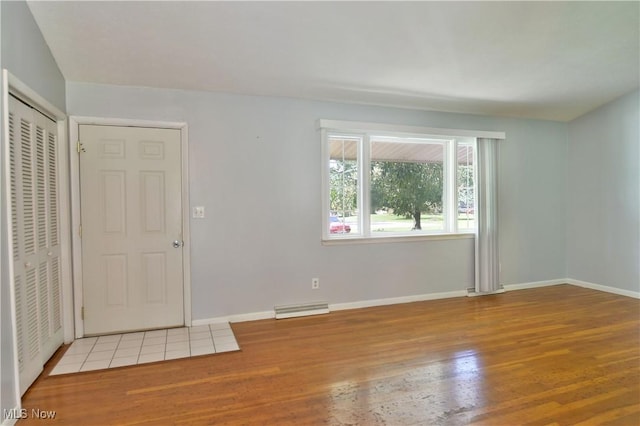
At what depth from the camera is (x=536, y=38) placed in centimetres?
321

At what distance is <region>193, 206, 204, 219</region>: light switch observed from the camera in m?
3.71

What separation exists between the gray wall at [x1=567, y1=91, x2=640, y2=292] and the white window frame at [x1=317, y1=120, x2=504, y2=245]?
148 cm

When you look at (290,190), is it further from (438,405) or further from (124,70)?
(438,405)

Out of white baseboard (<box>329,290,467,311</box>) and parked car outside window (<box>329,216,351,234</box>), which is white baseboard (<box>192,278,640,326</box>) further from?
parked car outside window (<box>329,216,351,234</box>)

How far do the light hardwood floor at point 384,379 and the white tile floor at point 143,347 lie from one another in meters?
0.12

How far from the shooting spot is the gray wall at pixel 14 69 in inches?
81.7

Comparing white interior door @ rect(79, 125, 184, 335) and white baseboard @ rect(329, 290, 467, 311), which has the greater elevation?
white interior door @ rect(79, 125, 184, 335)

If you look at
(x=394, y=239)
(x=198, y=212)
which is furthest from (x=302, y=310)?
(x=198, y=212)

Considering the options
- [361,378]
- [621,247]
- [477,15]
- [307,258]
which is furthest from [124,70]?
[621,247]

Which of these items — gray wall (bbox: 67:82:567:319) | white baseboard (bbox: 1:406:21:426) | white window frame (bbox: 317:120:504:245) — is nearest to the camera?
white baseboard (bbox: 1:406:21:426)

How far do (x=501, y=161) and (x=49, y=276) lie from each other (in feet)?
17.3

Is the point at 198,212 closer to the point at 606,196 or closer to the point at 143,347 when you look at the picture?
the point at 143,347

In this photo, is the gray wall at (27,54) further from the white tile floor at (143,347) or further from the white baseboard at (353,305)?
the white baseboard at (353,305)

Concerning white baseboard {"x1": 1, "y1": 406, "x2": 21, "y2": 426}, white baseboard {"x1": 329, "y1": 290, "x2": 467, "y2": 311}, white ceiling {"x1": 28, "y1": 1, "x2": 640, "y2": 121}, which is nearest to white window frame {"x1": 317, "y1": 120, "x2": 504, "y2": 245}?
white ceiling {"x1": 28, "y1": 1, "x2": 640, "y2": 121}
